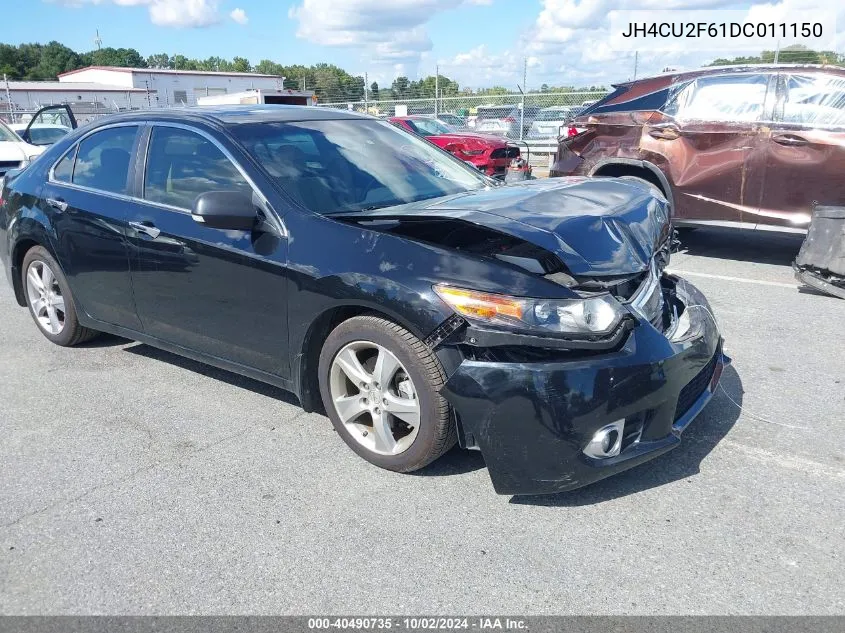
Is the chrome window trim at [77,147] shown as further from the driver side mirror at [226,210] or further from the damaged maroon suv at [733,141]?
the damaged maroon suv at [733,141]

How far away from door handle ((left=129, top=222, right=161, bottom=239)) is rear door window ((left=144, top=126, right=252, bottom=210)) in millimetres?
156

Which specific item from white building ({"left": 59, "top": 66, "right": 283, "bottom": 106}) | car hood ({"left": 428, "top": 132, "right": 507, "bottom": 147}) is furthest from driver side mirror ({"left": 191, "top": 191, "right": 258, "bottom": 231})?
white building ({"left": 59, "top": 66, "right": 283, "bottom": 106})

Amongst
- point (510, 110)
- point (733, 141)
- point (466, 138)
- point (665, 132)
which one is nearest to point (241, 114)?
point (665, 132)

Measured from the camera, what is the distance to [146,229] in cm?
396

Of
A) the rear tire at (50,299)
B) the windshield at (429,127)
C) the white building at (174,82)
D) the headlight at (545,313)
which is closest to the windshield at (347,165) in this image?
the headlight at (545,313)

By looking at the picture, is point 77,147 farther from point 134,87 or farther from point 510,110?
point 134,87

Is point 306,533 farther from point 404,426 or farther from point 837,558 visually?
point 837,558

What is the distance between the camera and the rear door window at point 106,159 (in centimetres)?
425

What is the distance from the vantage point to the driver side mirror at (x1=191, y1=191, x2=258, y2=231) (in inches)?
130

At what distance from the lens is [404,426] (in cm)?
326

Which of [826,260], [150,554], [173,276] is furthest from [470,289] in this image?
[826,260]

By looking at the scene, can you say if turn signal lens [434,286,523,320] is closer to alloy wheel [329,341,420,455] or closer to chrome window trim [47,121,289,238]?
alloy wheel [329,341,420,455]

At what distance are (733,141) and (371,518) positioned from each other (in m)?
5.81

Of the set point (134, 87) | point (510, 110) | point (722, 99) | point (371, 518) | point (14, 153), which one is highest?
point (134, 87)
